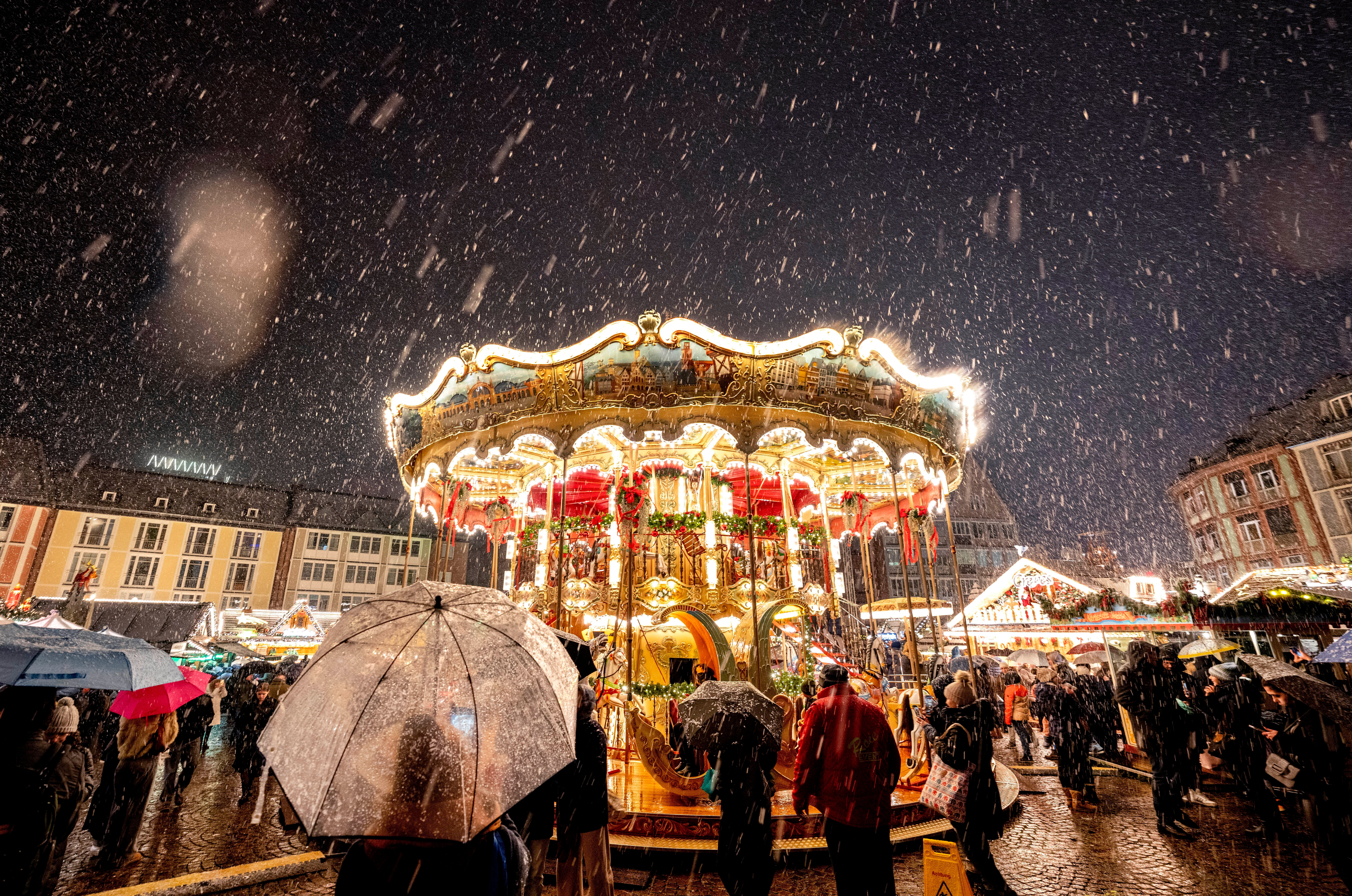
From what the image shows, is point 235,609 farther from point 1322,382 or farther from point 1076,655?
point 1322,382

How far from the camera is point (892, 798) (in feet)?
22.5

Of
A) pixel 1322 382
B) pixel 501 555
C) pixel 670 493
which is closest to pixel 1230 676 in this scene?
pixel 670 493

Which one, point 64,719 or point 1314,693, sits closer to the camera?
point 64,719

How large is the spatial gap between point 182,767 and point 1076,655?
2401 cm

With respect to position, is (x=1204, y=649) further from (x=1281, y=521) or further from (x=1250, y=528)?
(x=1250, y=528)

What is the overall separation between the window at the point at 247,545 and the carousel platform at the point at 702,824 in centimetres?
4518

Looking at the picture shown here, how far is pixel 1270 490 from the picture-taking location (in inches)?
1239

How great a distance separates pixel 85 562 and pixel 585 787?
47656 millimetres

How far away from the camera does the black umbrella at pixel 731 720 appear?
4.16 meters

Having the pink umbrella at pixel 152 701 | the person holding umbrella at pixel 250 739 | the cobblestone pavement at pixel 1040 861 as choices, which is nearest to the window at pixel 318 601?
the person holding umbrella at pixel 250 739

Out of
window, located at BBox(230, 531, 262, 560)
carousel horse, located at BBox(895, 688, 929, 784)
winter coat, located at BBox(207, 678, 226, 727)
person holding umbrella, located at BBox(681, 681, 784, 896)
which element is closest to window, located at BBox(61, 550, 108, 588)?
window, located at BBox(230, 531, 262, 560)

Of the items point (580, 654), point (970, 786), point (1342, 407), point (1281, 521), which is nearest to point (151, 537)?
point (580, 654)

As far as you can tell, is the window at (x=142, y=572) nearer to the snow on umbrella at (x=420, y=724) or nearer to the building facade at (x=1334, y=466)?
the snow on umbrella at (x=420, y=724)

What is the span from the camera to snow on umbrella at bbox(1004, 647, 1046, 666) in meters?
19.7
